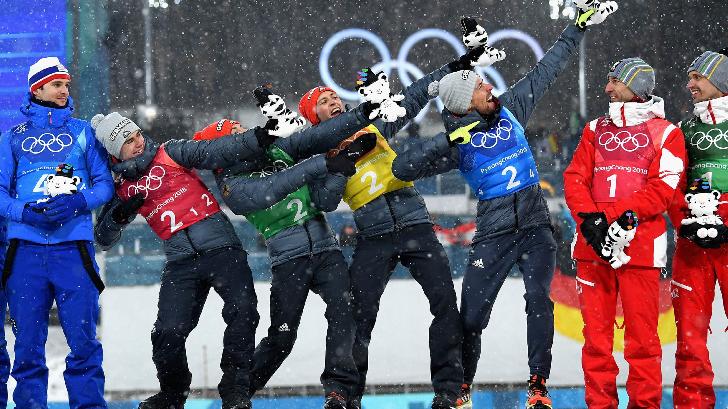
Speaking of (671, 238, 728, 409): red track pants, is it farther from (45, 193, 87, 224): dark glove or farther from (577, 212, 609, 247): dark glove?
(45, 193, 87, 224): dark glove

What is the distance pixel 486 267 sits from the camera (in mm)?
4848

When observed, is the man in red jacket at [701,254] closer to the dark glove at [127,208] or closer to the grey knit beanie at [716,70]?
the grey knit beanie at [716,70]

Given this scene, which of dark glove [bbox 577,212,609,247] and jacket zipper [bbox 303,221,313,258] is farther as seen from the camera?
jacket zipper [bbox 303,221,313,258]

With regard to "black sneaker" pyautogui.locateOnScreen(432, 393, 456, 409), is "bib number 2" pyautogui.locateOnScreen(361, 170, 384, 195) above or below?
above

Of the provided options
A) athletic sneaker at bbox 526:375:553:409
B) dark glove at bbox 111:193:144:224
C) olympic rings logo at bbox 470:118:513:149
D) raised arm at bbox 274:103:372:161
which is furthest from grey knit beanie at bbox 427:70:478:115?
dark glove at bbox 111:193:144:224

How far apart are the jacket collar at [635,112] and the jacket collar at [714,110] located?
0.25 metres

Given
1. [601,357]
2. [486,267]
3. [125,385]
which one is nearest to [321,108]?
[486,267]

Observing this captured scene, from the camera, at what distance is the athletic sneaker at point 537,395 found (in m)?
4.65

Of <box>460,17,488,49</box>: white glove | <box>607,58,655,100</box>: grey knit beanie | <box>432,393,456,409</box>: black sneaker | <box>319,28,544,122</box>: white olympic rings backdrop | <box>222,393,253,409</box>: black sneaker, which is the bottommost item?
<box>432,393,456,409</box>: black sneaker

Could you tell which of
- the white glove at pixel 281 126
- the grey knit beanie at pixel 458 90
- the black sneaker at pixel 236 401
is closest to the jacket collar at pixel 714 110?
the grey knit beanie at pixel 458 90

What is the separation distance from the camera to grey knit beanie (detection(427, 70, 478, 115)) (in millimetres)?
4867

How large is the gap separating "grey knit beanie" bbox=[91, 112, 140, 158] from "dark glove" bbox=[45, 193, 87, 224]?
0.29m

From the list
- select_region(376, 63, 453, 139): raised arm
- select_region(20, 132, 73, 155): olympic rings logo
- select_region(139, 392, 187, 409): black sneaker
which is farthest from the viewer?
select_region(376, 63, 453, 139): raised arm

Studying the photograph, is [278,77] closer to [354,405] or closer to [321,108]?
[321,108]
